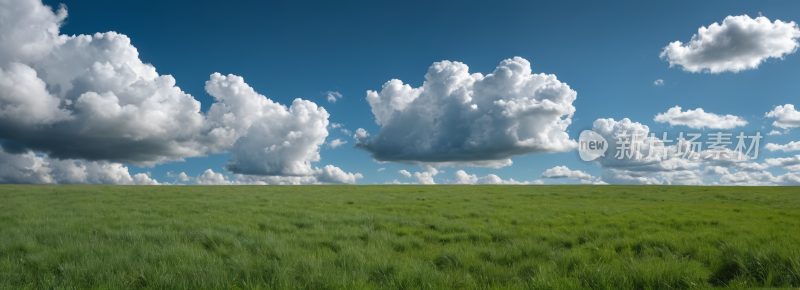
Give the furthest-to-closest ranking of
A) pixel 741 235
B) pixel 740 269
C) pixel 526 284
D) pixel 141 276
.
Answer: pixel 741 235 < pixel 740 269 < pixel 141 276 < pixel 526 284

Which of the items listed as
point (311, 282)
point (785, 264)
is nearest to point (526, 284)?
point (311, 282)

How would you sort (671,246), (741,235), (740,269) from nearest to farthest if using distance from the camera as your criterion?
(740,269) < (671,246) < (741,235)

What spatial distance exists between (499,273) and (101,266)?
6931 mm

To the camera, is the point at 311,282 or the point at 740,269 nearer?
the point at 311,282

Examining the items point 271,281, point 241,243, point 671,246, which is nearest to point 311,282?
point 271,281

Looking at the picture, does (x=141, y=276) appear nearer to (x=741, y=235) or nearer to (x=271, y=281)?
(x=271, y=281)

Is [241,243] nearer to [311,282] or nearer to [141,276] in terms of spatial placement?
[141,276]

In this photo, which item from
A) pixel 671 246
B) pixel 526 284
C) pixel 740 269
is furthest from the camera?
pixel 671 246

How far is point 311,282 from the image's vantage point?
17.6ft

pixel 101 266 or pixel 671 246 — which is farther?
pixel 671 246

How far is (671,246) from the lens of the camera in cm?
793

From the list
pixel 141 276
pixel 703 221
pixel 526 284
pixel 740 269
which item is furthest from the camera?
pixel 703 221

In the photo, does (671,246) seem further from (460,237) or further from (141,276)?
(141,276)

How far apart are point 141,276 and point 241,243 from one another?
2.65 meters
